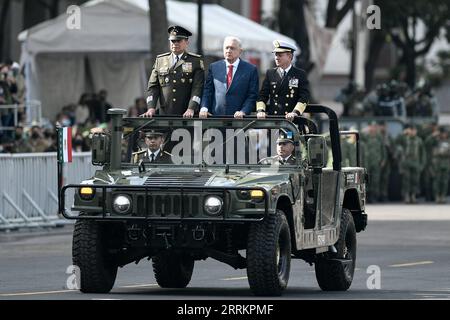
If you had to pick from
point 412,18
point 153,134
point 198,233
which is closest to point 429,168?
point 412,18

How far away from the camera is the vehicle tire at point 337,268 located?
17.3 meters

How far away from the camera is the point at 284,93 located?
1716cm

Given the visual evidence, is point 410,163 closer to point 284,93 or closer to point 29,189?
point 29,189

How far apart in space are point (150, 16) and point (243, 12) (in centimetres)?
2847

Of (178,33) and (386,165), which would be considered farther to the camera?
(386,165)

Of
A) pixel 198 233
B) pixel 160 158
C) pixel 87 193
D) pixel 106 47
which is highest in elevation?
pixel 106 47

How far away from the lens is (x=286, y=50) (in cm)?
1720

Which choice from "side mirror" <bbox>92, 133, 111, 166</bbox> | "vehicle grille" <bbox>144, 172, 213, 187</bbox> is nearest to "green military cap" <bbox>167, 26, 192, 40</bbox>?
"side mirror" <bbox>92, 133, 111, 166</bbox>

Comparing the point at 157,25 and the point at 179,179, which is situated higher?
the point at 157,25

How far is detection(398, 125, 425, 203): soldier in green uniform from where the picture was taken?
38.5 metres

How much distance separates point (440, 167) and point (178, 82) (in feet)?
73.6

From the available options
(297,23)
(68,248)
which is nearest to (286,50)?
(68,248)

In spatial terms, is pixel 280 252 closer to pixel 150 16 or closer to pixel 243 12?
pixel 150 16
